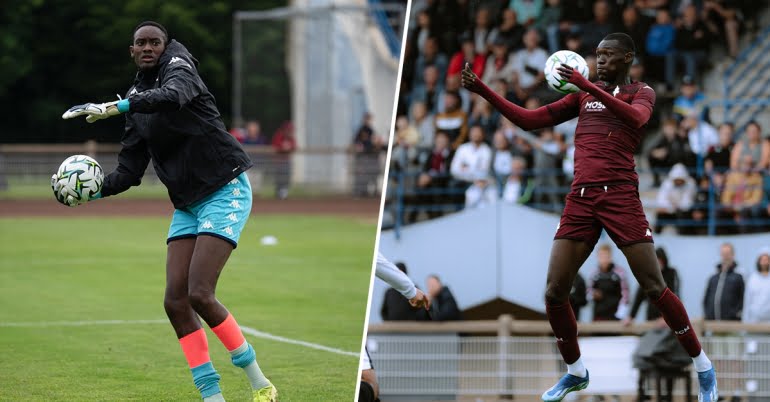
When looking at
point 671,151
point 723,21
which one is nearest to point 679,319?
point 671,151

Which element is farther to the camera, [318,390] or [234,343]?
[318,390]

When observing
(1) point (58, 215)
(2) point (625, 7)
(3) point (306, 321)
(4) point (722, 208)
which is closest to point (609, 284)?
(4) point (722, 208)

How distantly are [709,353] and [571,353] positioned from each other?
21.2 feet

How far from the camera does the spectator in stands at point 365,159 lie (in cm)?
3388

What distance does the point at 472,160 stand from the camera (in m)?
18.3

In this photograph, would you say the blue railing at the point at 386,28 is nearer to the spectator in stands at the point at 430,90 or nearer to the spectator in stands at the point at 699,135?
the spectator in stands at the point at 430,90

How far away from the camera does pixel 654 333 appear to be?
1388 cm

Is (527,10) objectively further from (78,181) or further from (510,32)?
(78,181)

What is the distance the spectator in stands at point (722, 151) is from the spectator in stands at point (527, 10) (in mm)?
4237

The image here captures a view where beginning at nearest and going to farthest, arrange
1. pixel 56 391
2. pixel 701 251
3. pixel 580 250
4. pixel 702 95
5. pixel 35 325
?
pixel 580 250 → pixel 56 391 → pixel 35 325 → pixel 701 251 → pixel 702 95

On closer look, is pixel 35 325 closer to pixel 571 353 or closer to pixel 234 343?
pixel 234 343

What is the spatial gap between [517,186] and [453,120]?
2.08m

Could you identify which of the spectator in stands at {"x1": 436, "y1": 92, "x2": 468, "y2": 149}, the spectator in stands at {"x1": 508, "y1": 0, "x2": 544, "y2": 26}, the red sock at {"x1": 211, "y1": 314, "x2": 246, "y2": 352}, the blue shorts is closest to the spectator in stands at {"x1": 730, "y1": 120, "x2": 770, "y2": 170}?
the spectator in stands at {"x1": 436, "y1": 92, "x2": 468, "y2": 149}

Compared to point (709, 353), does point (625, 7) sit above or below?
above
